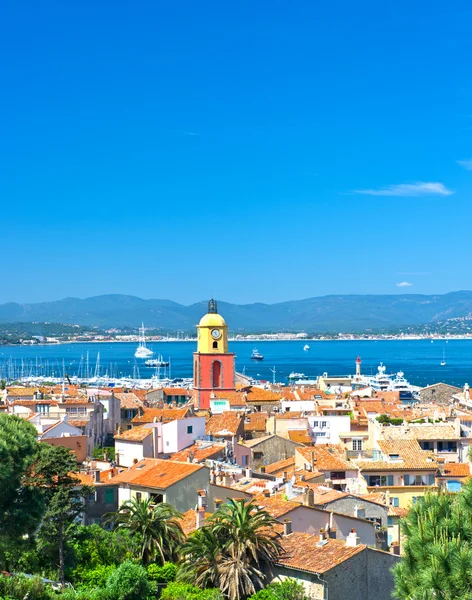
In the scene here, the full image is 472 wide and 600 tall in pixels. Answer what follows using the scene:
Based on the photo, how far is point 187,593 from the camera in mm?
18047

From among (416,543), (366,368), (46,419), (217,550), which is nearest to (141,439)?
(46,419)

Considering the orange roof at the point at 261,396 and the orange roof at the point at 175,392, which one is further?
the orange roof at the point at 175,392

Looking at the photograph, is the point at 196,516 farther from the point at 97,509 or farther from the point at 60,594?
the point at 60,594

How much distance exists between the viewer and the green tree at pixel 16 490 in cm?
1797

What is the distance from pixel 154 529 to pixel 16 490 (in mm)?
3774

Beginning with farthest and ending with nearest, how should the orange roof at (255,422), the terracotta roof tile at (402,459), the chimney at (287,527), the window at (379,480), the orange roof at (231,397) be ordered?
1. the orange roof at (231,397)
2. the orange roof at (255,422)
3. the terracotta roof tile at (402,459)
4. the window at (379,480)
5. the chimney at (287,527)

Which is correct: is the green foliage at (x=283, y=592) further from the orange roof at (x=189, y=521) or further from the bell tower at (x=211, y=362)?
the bell tower at (x=211, y=362)

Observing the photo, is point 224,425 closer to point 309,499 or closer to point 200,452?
point 200,452

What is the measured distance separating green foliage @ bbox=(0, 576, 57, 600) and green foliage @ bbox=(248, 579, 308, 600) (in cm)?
396

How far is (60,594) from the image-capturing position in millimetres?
16875

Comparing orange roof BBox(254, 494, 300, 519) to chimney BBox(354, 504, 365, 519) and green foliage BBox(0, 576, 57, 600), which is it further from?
green foliage BBox(0, 576, 57, 600)

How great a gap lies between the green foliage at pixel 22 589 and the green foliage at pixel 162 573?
352cm

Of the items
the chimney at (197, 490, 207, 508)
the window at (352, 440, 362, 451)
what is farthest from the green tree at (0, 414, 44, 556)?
the window at (352, 440, 362, 451)

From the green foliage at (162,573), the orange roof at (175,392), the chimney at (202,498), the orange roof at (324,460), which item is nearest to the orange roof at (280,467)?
the orange roof at (324,460)
